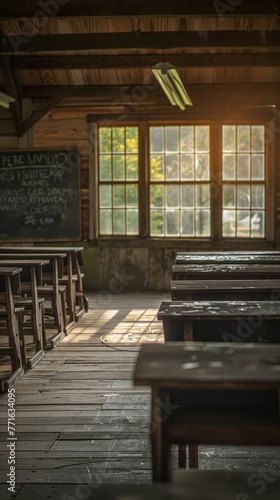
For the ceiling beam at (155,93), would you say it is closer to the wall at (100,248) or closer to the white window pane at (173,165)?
the wall at (100,248)

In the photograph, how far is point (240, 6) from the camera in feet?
20.8

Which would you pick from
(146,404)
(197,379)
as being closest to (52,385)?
(146,404)

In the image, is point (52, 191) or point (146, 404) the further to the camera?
point (52, 191)

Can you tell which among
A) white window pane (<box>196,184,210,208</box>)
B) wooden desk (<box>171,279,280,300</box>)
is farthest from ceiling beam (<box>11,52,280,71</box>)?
wooden desk (<box>171,279,280,300</box>)

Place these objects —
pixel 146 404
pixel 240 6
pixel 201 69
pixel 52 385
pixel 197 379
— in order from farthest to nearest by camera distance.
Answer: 1. pixel 201 69
2. pixel 240 6
3. pixel 52 385
4. pixel 146 404
5. pixel 197 379

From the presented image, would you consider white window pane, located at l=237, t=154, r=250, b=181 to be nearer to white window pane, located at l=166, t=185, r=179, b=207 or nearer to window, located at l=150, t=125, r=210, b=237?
window, located at l=150, t=125, r=210, b=237

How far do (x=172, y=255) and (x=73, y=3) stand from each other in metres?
4.24

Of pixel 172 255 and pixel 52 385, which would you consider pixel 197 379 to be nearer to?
pixel 52 385

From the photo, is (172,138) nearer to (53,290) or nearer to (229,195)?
(229,195)

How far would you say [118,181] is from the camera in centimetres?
1009

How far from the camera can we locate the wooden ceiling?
6492 millimetres

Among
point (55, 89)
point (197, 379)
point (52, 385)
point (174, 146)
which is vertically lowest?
point (52, 385)

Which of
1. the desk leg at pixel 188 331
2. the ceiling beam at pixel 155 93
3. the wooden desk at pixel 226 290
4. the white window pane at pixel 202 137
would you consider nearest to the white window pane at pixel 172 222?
the white window pane at pixel 202 137

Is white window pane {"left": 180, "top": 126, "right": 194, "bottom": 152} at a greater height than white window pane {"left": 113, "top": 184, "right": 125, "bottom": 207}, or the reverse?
white window pane {"left": 180, "top": 126, "right": 194, "bottom": 152}
